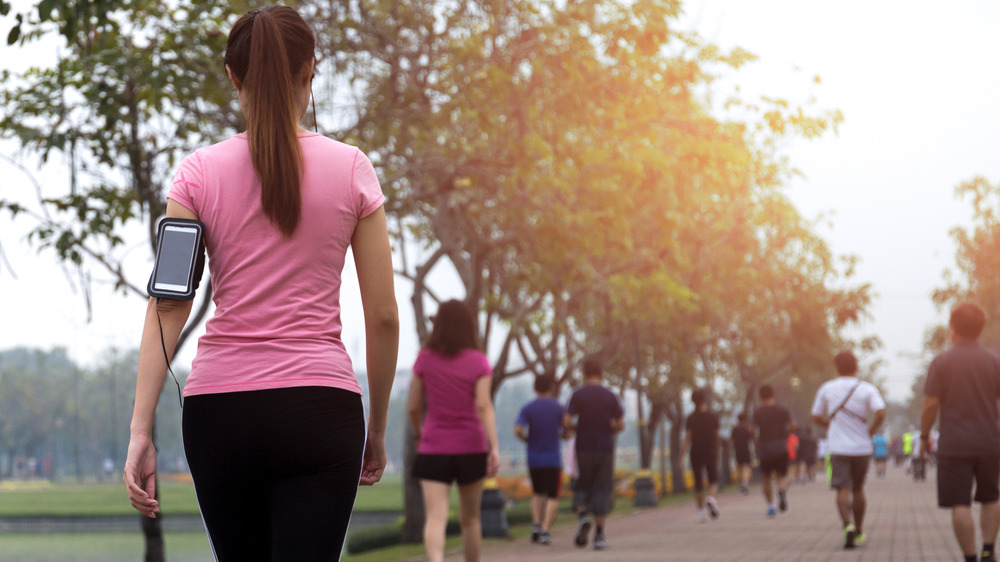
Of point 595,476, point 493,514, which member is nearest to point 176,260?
point 595,476

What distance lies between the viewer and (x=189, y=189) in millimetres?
2621

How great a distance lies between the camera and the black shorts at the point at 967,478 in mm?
8453

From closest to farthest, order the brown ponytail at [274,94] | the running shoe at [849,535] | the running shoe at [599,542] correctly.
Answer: the brown ponytail at [274,94] < the running shoe at [849,535] < the running shoe at [599,542]

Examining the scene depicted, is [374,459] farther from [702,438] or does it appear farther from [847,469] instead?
[702,438]

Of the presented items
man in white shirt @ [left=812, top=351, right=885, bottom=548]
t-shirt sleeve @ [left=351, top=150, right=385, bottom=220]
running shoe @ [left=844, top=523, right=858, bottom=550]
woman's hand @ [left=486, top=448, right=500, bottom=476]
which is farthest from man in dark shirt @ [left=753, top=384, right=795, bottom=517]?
t-shirt sleeve @ [left=351, top=150, right=385, bottom=220]

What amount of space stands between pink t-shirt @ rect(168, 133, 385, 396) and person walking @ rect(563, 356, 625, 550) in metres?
10.9

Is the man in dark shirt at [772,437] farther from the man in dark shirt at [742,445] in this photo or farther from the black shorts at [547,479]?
the man in dark shirt at [742,445]

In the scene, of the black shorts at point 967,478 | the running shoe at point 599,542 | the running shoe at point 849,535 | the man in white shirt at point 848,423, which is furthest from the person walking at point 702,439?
the black shorts at point 967,478

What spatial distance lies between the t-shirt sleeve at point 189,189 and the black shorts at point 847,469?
10060 millimetres

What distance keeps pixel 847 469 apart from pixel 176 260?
10.2 m

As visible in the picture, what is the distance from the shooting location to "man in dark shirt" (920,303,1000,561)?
8.45 meters

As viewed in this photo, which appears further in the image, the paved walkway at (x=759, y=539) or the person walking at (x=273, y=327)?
the paved walkway at (x=759, y=539)

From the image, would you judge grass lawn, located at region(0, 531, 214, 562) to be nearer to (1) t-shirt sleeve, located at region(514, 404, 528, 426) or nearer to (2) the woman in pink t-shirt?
(1) t-shirt sleeve, located at region(514, 404, 528, 426)

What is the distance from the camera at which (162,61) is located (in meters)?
10.5
